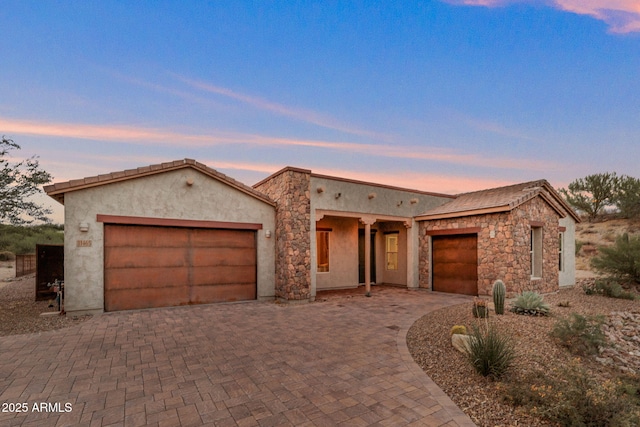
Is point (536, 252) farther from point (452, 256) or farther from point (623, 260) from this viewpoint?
point (623, 260)

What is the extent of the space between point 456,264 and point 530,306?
4.35 metres

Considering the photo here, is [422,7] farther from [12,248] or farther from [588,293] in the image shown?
[12,248]

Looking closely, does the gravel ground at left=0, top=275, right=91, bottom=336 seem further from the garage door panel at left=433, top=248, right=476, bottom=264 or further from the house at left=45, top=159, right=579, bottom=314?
the garage door panel at left=433, top=248, right=476, bottom=264

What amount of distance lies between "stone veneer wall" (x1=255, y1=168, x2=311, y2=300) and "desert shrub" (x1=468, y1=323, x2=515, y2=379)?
20.9ft

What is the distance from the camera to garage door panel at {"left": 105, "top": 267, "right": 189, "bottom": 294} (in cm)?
829

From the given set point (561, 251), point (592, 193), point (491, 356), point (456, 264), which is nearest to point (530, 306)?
point (456, 264)

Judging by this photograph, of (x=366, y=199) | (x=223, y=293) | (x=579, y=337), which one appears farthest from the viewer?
(x=366, y=199)

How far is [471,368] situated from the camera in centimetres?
443

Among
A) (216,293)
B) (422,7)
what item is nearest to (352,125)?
(422,7)

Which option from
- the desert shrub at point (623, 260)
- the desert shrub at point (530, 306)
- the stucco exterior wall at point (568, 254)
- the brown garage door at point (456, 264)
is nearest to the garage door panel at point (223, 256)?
the brown garage door at point (456, 264)

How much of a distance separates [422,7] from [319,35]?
367 centimetres

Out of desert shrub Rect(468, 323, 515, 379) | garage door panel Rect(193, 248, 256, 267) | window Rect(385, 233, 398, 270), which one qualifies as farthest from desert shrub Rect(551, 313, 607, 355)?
window Rect(385, 233, 398, 270)

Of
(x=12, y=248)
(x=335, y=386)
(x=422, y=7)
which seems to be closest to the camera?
(x=335, y=386)

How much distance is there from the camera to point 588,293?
12.1 metres
